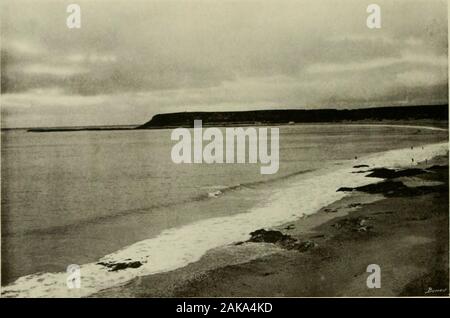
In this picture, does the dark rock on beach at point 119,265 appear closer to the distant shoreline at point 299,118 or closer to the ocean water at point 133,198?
the ocean water at point 133,198

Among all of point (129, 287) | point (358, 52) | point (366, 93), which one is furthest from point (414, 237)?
point (129, 287)

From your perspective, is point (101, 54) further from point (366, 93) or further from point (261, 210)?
point (366, 93)

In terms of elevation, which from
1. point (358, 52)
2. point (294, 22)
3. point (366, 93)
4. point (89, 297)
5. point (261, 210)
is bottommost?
point (89, 297)

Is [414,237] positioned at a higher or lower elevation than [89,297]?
higher
